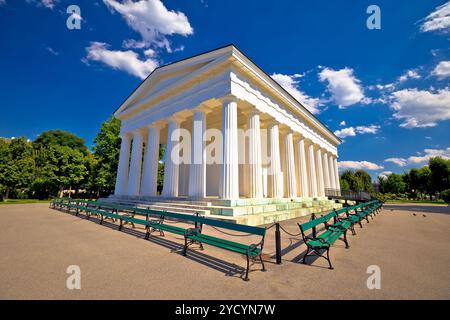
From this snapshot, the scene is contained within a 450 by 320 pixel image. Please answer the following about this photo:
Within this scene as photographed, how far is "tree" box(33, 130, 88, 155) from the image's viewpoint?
149 feet

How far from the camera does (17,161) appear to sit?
105 feet

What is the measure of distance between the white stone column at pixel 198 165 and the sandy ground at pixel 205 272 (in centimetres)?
667

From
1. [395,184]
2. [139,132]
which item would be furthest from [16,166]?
[395,184]

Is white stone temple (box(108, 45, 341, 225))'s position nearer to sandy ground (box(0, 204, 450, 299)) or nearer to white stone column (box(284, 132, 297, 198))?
white stone column (box(284, 132, 297, 198))

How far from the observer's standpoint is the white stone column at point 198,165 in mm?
13242

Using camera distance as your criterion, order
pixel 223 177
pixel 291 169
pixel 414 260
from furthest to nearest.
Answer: pixel 291 169 → pixel 223 177 → pixel 414 260

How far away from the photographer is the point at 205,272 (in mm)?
4090

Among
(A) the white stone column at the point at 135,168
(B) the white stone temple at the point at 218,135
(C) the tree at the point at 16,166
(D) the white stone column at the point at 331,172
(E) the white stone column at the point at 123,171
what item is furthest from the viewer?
(C) the tree at the point at 16,166

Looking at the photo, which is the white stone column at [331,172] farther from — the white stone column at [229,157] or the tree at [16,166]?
the tree at [16,166]

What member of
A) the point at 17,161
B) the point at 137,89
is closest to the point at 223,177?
the point at 137,89

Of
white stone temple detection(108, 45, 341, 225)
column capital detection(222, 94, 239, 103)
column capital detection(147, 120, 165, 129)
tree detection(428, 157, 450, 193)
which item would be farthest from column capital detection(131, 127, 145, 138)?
tree detection(428, 157, 450, 193)

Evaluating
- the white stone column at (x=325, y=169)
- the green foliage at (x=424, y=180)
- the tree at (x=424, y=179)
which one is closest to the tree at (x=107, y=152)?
the white stone column at (x=325, y=169)
